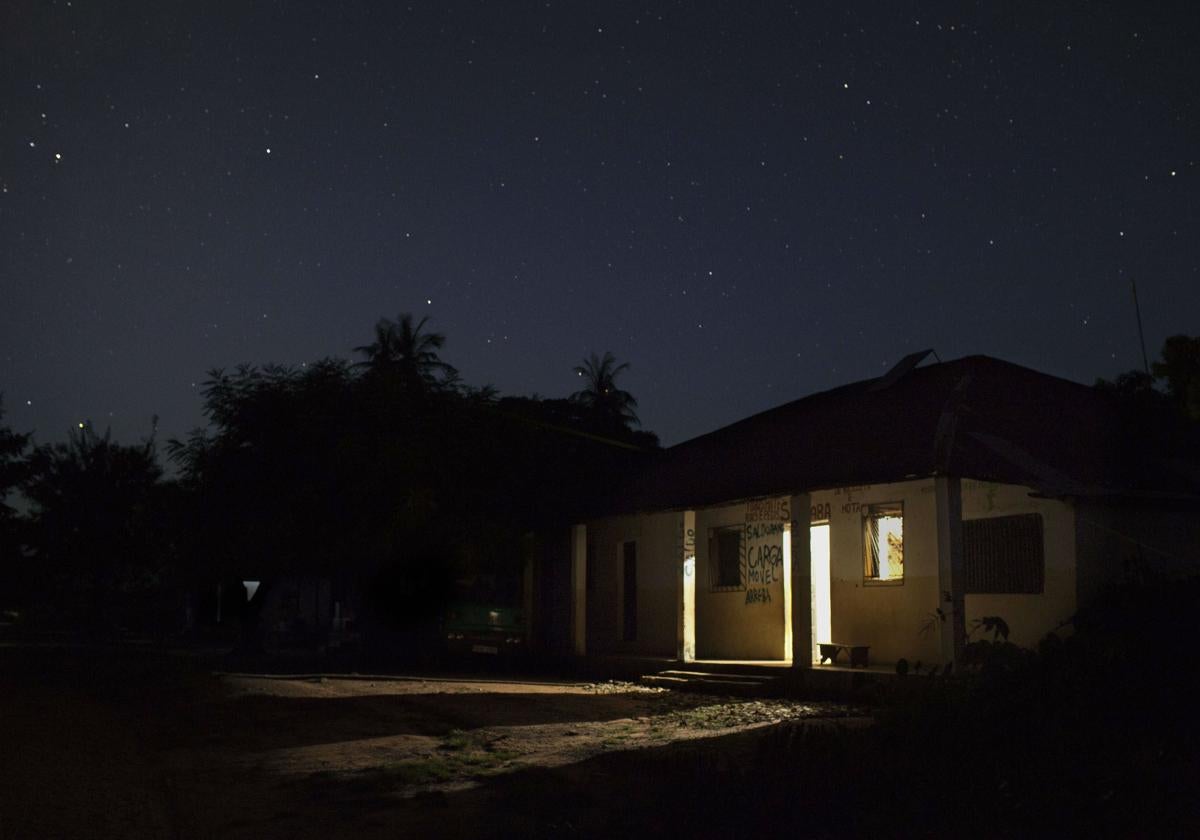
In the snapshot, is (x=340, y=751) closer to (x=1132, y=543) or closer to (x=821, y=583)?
(x=821, y=583)

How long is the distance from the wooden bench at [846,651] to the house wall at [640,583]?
3115 millimetres

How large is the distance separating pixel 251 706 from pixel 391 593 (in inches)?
439

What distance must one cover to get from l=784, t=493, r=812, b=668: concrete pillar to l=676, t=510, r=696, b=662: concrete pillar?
3.23m

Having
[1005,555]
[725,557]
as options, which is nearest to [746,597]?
[725,557]

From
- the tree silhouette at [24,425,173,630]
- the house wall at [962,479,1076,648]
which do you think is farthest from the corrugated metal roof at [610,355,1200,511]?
the tree silhouette at [24,425,173,630]

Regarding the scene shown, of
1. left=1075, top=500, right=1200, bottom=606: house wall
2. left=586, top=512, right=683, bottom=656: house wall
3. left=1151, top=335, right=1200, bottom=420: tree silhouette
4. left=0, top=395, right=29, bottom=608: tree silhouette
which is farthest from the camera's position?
left=0, top=395, right=29, bottom=608: tree silhouette

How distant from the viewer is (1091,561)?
15633mm

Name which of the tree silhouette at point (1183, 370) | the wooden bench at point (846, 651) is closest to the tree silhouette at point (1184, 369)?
the tree silhouette at point (1183, 370)

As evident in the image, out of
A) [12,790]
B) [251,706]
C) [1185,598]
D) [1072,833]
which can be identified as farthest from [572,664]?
[1072,833]

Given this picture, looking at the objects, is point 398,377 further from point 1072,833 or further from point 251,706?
point 1072,833

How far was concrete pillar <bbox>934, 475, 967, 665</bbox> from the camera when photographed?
14938 millimetres

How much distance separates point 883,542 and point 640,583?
6.66 meters

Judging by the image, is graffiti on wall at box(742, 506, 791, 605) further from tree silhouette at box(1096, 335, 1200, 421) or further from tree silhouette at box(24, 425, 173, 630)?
tree silhouette at box(24, 425, 173, 630)

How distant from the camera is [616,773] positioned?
9.80 m
